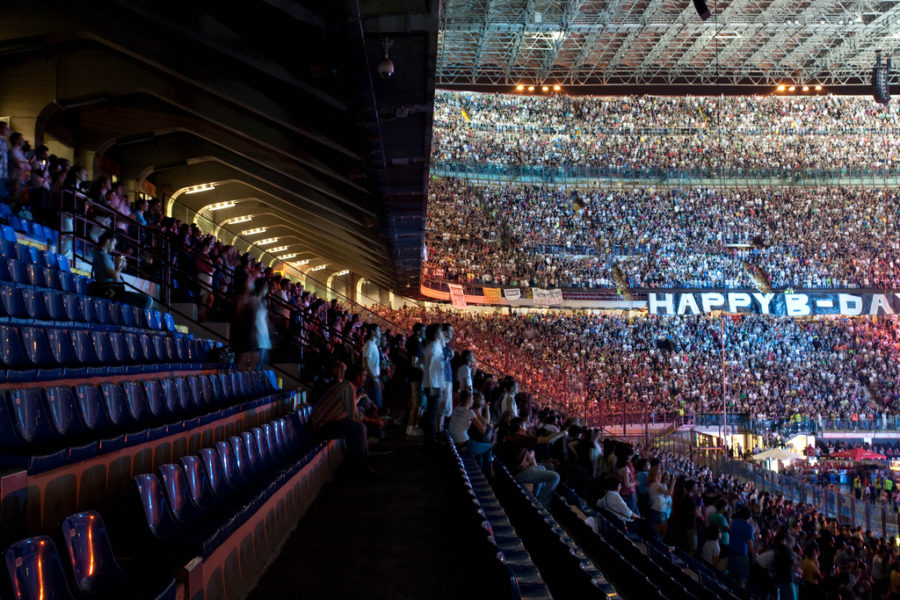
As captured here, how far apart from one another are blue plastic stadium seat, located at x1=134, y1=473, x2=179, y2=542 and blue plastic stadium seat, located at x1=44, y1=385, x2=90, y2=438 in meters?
0.64

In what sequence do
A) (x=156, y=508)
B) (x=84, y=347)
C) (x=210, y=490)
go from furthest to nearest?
1. (x=84, y=347)
2. (x=210, y=490)
3. (x=156, y=508)

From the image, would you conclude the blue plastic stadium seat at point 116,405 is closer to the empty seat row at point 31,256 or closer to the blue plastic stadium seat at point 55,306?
the blue plastic stadium seat at point 55,306

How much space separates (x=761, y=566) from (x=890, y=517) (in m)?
5.03

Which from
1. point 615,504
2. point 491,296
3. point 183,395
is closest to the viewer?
point 183,395

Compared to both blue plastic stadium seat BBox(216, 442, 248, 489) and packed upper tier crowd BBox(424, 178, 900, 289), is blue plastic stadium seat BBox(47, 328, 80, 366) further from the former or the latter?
packed upper tier crowd BBox(424, 178, 900, 289)

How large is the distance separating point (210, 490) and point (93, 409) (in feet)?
2.13

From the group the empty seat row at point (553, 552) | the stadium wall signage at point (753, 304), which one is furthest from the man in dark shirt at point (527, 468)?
the stadium wall signage at point (753, 304)

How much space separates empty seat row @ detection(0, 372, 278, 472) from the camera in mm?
2713

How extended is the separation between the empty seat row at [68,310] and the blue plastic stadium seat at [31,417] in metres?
1.97

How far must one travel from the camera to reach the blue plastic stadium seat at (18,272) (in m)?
5.65

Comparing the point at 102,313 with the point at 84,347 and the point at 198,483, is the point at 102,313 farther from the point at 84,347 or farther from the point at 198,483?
the point at 198,483

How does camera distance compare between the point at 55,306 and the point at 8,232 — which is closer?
the point at 55,306

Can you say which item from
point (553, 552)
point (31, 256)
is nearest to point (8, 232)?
point (31, 256)

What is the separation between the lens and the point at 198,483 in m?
3.14
